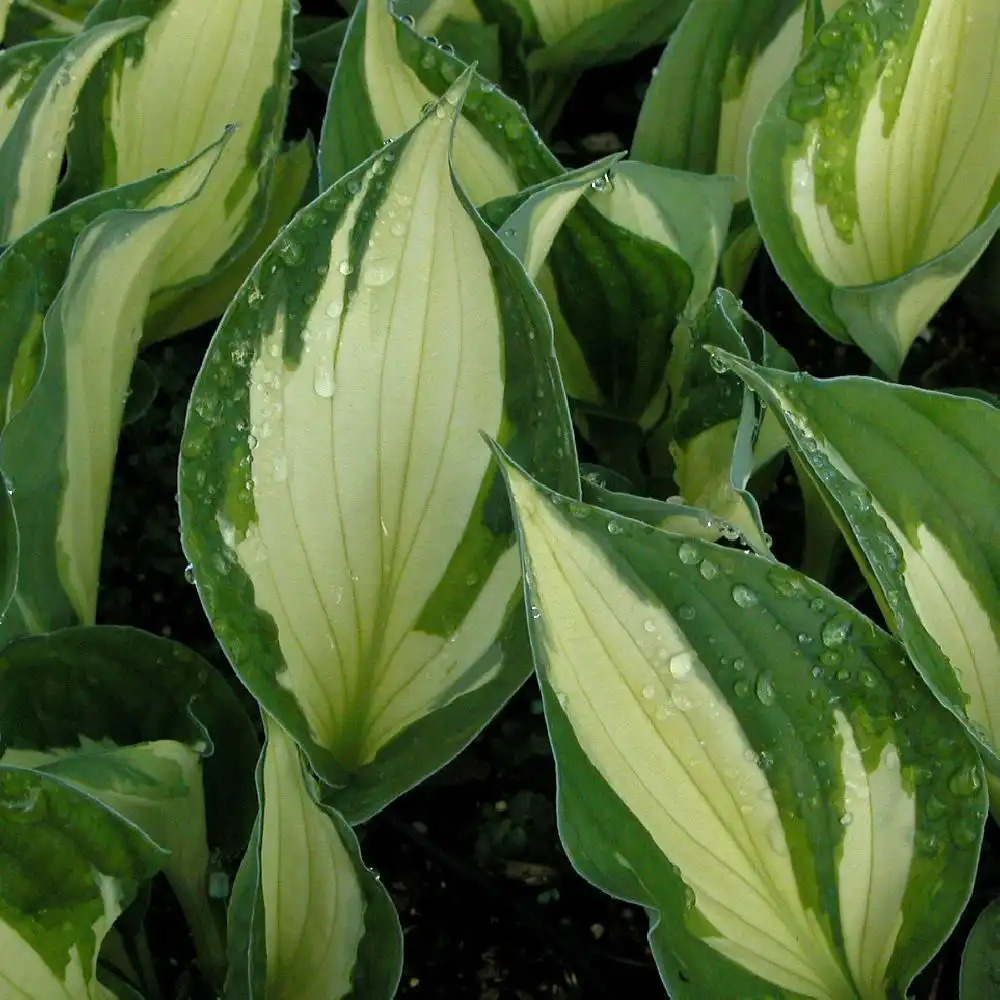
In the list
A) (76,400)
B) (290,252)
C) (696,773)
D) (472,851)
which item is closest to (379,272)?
(290,252)

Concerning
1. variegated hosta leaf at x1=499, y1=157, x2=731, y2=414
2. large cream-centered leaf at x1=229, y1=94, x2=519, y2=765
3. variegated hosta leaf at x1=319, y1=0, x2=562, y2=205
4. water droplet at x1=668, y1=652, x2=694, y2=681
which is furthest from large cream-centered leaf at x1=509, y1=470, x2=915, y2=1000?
variegated hosta leaf at x1=319, y1=0, x2=562, y2=205

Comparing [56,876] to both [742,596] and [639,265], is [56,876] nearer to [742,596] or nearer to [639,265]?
[742,596]

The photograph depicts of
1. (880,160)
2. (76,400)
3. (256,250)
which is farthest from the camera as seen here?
(256,250)

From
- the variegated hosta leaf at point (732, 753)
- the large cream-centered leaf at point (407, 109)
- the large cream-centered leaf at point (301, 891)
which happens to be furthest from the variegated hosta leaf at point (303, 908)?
the large cream-centered leaf at point (407, 109)

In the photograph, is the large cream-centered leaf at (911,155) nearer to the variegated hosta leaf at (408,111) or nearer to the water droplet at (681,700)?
the variegated hosta leaf at (408,111)

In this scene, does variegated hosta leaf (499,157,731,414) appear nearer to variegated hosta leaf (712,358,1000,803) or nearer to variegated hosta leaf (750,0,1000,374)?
variegated hosta leaf (750,0,1000,374)
